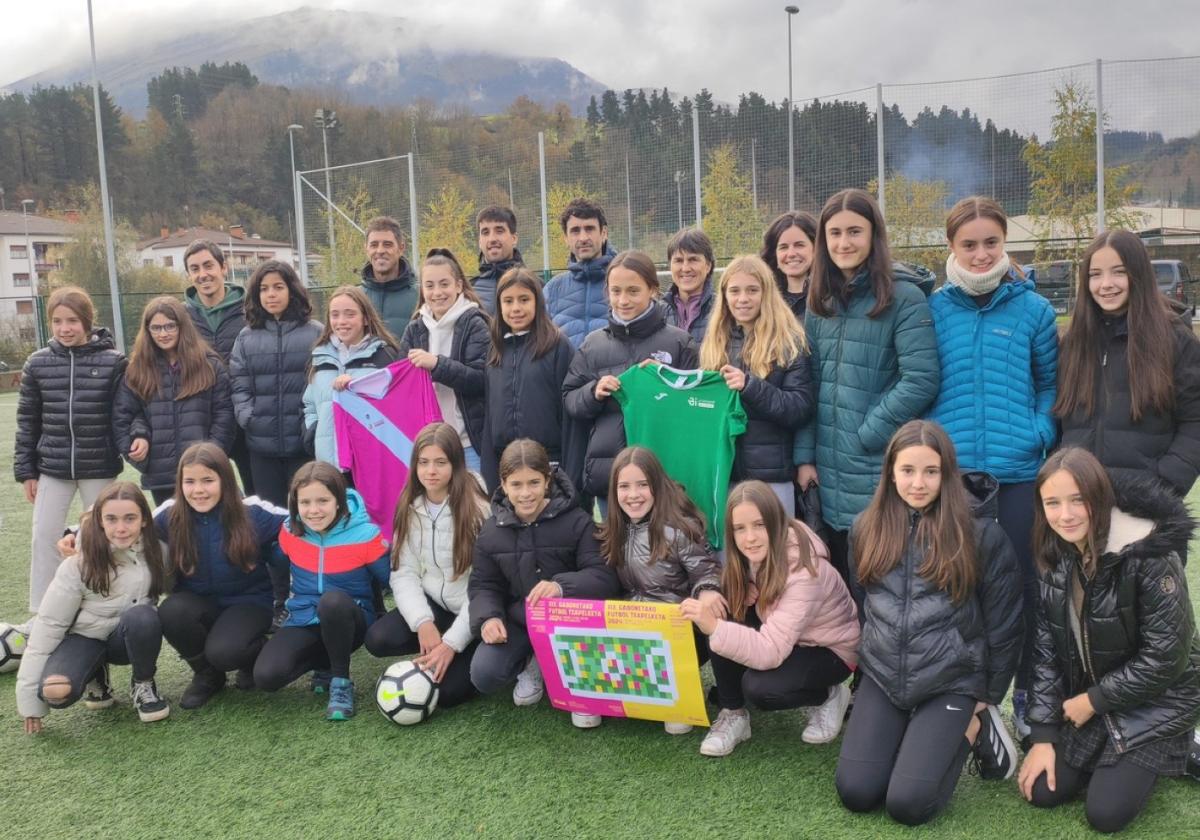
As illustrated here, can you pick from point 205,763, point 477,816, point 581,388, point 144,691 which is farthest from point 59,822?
point 581,388

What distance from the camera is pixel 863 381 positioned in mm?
3309

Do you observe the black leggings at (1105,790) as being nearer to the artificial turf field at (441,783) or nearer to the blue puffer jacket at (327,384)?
the artificial turf field at (441,783)

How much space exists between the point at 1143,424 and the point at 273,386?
11.5 feet

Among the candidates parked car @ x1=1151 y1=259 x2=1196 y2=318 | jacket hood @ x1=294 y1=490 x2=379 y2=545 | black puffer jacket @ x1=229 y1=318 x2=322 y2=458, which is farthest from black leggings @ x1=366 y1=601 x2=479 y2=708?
parked car @ x1=1151 y1=259 x2=1196 y2=318

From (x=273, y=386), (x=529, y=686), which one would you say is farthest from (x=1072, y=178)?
(x=529, y=686)

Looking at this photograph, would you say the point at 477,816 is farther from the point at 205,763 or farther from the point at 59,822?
the point at 59,822

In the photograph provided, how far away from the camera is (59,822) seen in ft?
9.53

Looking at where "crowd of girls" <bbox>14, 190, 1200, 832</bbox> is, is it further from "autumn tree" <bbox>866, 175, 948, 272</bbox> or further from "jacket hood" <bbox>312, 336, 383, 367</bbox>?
"autumn tree" <bbox>866, 175, 948, 272</bbox>

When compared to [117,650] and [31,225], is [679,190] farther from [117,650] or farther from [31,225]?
[31,225]

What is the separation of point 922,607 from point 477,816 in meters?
1.44

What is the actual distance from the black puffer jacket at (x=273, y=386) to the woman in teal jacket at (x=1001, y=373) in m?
2.85

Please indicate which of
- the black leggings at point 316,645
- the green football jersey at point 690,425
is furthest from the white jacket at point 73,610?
the green football jersey at point 690,425

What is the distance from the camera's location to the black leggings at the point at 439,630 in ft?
11.8

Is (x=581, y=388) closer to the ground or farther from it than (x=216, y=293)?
closer to the ground
